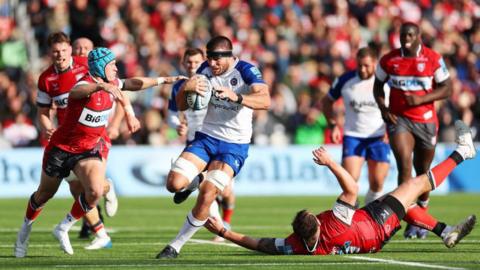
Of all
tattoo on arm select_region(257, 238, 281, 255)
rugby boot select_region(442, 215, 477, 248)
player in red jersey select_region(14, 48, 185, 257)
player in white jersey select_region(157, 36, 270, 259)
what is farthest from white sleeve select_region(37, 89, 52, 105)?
rugby boot select_region(442, 215, 477, 248)

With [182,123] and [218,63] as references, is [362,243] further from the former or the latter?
[182,123]

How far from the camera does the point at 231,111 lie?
12633 millimetres

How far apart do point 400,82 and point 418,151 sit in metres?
0.93

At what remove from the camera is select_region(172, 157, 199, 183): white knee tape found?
1203 cm

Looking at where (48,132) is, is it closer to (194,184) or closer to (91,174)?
(91,174)

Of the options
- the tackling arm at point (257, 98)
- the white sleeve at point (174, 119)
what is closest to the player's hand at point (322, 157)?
the tackling arm at point (257, 98)

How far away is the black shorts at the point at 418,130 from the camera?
48.4 feet

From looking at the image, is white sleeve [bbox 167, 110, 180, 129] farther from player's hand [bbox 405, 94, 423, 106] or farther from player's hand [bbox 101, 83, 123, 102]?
player's hand [bbox 101, 83, 123, 102]

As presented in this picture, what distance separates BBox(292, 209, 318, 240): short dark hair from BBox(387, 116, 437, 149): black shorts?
367 centimetres

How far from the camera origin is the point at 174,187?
1197 cm

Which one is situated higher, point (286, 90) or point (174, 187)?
point (174, 187)

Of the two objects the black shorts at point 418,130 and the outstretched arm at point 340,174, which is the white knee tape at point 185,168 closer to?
the outstretched arm at point 340,174

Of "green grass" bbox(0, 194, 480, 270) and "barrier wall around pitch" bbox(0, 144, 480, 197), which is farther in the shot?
"barrier wall around pitch" bbox(0, 144, 480, 197)

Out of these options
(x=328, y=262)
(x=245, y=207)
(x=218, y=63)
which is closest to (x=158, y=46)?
(x=245, y=207)
